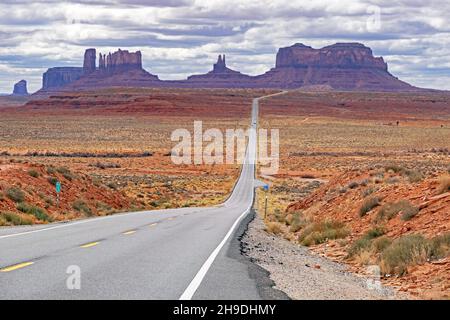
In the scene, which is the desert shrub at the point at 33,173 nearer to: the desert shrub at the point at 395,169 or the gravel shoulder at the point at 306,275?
the desert shrub at the point at 395,169

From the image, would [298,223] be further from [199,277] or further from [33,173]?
[199,277]

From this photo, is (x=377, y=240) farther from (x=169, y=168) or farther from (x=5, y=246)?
(x=169, y=168)

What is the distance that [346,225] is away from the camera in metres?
20.8

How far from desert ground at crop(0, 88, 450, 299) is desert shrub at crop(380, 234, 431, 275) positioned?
24mm

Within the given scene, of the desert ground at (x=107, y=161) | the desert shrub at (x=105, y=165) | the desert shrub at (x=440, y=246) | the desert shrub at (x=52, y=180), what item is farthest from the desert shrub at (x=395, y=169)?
the desert shrub at (x=105, y=165)

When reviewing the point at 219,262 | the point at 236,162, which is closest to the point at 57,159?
the point at 236,162

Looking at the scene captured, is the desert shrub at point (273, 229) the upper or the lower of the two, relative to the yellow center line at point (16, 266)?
lower

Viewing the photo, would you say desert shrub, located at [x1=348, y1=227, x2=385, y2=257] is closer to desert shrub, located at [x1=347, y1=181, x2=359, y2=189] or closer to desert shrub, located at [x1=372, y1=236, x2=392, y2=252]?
desert shrub, located at [x1=372, y1=236, x2=392, y2=252]

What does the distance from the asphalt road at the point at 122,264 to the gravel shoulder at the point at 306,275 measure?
478mm

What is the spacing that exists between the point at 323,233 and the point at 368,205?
6.32ft

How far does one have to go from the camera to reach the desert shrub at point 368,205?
21.0 meters

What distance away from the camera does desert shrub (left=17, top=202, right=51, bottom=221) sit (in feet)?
83.7

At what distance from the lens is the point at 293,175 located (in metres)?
67.3

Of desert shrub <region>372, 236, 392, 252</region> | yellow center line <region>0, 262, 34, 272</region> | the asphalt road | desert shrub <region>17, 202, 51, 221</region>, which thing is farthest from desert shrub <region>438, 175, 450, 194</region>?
desert shrub <region>17, 202, 51, 221</region>
